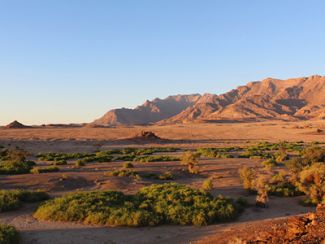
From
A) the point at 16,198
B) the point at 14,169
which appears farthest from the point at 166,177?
the point at 14,169

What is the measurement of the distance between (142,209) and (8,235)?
4592 mm

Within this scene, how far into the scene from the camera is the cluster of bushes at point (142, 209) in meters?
12.8

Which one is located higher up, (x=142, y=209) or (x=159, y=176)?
(x=142, y=209)

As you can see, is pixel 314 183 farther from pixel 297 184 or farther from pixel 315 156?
pixel 315 156

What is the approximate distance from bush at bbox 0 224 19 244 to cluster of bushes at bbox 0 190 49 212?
12.8ft

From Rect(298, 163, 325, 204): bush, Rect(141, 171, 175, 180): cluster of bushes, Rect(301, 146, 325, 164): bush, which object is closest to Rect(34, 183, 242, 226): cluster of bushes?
Rect(298, 163, 325, 204): bush

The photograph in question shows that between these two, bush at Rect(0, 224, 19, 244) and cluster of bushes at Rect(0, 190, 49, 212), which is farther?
cluster of bushes at Rect(0, 190, 49, 212)

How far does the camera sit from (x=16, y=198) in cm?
1528

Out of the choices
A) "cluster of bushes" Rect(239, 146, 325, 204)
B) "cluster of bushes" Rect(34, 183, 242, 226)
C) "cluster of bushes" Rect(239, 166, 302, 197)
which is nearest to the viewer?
"cluster of bushes" Rect(34, 183, 242, 226)

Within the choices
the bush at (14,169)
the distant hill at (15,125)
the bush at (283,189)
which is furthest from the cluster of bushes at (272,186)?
the distant hill at (15,125)

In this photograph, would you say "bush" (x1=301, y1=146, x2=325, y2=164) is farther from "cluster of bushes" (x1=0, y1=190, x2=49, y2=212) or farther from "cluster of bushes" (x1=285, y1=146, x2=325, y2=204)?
"cluster of bushes" (x1=0, y1=190, x2=49, y2=212)

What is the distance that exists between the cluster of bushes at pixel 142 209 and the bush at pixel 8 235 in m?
2.56

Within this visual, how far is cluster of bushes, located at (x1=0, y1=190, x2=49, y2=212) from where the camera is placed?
14.7 m

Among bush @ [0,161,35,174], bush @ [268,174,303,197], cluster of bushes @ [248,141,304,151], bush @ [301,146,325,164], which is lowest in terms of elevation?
cluster of bushes @ [248,141,304,151]
